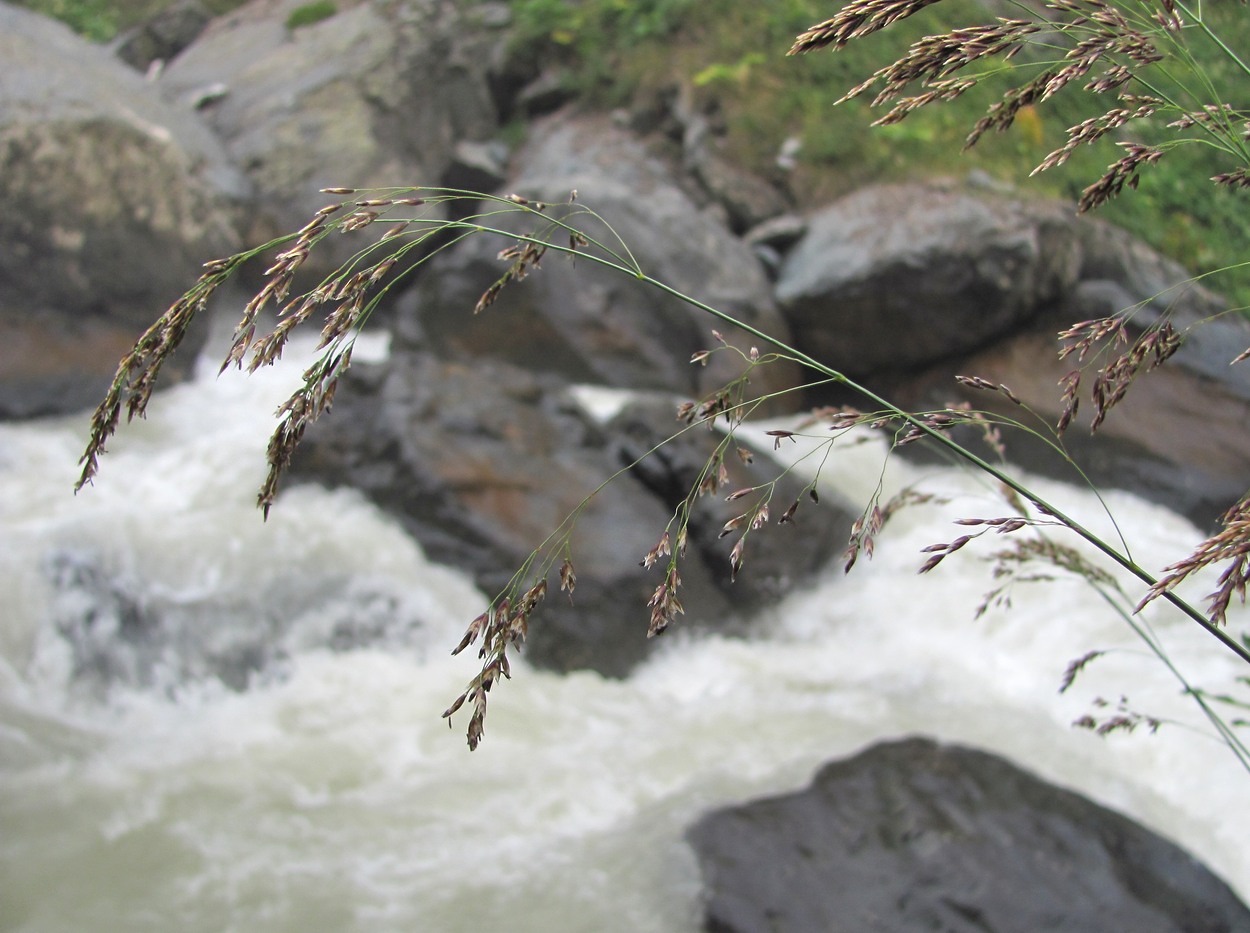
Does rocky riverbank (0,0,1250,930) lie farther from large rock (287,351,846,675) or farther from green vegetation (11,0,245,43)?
green vegetation (11,0,245,43)

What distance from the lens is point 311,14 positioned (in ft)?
34.5

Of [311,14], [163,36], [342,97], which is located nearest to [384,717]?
[342,97]

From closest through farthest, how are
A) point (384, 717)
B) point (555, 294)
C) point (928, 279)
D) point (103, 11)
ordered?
point (384, 717), point (928, 279), point (555, 294), point (103, 11)

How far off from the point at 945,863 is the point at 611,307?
17.0ft

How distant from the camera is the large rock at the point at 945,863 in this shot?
2674mm

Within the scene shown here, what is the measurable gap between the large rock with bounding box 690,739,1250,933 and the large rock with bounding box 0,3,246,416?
494 centimetres

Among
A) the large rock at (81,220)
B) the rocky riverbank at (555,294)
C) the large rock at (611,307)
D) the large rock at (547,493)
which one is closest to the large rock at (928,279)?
the rocky riverbank at (555,294)

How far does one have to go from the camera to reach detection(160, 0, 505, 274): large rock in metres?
8.44

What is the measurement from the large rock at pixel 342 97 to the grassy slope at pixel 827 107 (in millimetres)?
987

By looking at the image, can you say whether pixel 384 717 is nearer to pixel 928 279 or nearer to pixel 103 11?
pixel 928 279

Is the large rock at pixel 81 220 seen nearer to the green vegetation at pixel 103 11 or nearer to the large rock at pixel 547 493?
the large rock at pixel 547 493

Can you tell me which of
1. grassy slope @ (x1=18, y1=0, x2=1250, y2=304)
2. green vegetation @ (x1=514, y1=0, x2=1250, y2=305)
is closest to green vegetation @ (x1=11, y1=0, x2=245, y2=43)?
grassy slope @ (x1=18, y1=0, x2=1250, y2=304)

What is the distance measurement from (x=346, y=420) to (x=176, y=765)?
2265 mm

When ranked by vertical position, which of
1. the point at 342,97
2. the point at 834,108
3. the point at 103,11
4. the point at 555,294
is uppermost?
the point at 103,11
